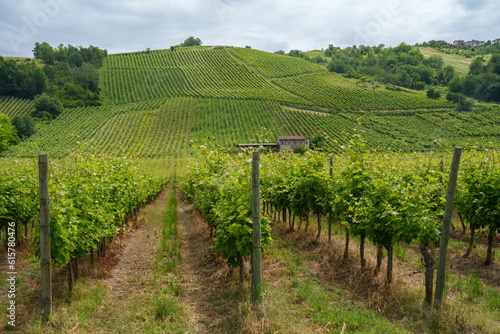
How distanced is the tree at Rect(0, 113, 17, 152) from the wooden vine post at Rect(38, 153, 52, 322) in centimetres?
7125

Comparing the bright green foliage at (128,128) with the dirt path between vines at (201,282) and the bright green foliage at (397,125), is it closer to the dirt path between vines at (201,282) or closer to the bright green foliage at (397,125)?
the bright green foliage at (397,125)

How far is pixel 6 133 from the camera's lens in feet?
200

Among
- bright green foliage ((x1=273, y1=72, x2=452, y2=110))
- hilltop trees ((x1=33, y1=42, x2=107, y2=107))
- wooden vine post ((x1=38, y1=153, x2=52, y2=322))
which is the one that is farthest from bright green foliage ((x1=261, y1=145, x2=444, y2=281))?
hilltop trees ((x1=33, y1=42, x2=107, y2=107))

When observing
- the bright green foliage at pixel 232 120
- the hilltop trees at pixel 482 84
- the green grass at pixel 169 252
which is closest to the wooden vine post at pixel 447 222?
the green grass at pixel 169 252

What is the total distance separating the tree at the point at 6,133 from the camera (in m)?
60.4

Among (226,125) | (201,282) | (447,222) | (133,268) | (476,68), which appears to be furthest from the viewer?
(476,68)

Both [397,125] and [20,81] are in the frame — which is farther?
[20,81]

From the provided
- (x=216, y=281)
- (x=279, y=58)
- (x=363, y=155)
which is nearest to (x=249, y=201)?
(x=216, y=281)

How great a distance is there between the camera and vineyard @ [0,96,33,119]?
77.1 meters

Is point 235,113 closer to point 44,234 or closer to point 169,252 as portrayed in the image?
point 169,252

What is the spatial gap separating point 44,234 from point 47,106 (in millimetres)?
88997

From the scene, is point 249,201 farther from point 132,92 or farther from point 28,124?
point 132,92

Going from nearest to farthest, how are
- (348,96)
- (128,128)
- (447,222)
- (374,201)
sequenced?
(447,222), (374,201), (128,128), (348,96)

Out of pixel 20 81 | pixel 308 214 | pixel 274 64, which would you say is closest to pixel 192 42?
pixel 274 64
